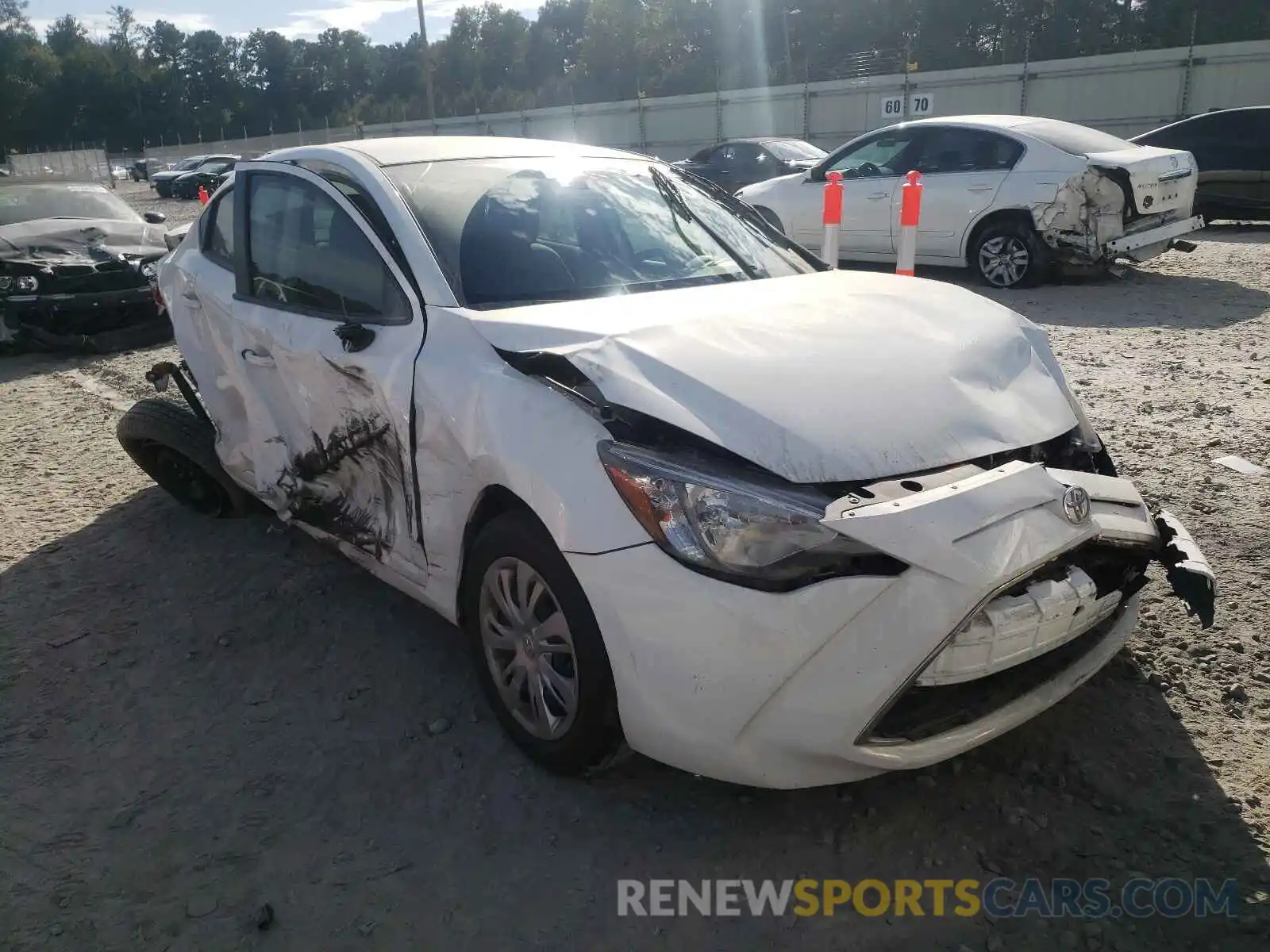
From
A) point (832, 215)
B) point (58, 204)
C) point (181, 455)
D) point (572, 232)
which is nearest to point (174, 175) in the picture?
point (58, 204)

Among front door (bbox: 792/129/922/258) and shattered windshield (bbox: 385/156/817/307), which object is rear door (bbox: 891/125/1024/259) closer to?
front door (bbox: 792/129/922/258)

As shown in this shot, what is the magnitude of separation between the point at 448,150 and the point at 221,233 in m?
1.31

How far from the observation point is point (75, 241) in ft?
29.4

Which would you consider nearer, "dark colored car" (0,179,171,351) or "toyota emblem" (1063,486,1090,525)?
"toyota emblem" (1063,486,1090,525)

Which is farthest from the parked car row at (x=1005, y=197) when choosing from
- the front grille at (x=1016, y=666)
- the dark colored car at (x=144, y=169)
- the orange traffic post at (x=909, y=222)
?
the dark colored car at (x=144, y=169)

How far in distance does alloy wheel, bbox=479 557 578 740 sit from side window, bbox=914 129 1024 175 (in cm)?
783

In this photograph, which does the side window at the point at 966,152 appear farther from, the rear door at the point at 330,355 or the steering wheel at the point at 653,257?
the rear door at the point at 330,355

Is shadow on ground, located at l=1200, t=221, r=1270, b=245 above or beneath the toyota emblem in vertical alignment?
beneath

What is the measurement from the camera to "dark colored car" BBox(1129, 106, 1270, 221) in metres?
11.7

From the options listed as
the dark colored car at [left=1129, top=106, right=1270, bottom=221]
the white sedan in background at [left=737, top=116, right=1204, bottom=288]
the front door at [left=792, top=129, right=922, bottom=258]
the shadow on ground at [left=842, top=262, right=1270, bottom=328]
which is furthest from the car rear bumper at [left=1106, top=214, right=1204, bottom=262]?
the dark colored car at [left=1129, top=106, right=1270, bottom=221]

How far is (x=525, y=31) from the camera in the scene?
3423 inches

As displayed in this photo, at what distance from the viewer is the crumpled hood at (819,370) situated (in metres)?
2.23

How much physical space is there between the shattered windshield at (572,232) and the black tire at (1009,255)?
581 cm

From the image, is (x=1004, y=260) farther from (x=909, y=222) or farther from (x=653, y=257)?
(x=653, y=257)
